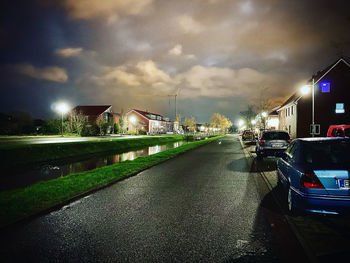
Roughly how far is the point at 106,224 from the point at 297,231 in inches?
138

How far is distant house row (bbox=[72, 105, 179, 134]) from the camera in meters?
71.9

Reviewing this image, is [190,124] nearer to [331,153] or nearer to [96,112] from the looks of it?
[96,112]

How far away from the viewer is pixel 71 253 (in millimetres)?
3250

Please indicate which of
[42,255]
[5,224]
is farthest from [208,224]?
[5,224]

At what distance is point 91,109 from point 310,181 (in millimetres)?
77578

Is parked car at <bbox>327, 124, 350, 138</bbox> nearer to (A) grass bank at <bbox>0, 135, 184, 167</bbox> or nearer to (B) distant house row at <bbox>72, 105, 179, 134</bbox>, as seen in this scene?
(A) grass bank at <bbox>0, 135, 184, 167</bbox>

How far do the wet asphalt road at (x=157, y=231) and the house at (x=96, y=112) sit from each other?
6881 cm

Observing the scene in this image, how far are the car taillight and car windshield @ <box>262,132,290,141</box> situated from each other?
967 centimetres

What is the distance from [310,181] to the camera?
4.05 meters

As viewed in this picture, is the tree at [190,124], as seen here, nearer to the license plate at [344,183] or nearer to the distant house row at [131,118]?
the distant house row at [131,118]

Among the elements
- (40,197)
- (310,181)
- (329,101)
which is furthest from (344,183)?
(329,101)

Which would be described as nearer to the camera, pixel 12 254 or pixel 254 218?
pixel 12 254

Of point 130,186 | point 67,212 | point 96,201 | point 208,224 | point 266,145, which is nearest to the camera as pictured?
point 208,224

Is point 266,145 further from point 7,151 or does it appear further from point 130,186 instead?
point 7,151
